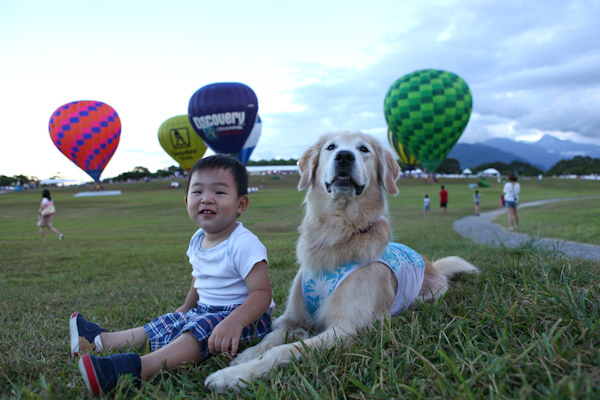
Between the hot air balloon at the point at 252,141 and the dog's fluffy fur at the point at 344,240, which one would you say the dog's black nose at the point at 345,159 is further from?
the hot air balloon at the point at 252,141

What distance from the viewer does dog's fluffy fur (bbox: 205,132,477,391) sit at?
97.8 inches

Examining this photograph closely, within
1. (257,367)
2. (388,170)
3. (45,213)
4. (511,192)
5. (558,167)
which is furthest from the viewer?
(558,167)

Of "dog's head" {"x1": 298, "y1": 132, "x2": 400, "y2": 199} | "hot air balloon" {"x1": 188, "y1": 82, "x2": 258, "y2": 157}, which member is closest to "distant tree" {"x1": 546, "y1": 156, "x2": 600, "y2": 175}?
"hot air balloon" {"x1": 188, "y1": 82, "x2": 258, "y2": 157}

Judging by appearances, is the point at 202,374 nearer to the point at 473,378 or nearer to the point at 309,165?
the point at 473,378

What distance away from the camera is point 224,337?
228cm

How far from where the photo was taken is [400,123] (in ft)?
98.8

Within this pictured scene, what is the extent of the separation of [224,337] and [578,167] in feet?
387

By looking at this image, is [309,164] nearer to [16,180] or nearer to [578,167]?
[578,167]

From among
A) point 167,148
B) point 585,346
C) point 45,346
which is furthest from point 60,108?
point 585,346

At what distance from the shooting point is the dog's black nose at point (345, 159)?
9.60ft

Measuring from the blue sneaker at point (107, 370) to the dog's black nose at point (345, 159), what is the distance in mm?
1847

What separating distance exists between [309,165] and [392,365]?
1.89 meters

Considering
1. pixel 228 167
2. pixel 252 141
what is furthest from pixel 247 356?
pixel 252 141

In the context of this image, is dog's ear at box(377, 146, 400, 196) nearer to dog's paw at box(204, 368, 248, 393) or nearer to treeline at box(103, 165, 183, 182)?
dog's paw at box(204, 368, 248, 393)
